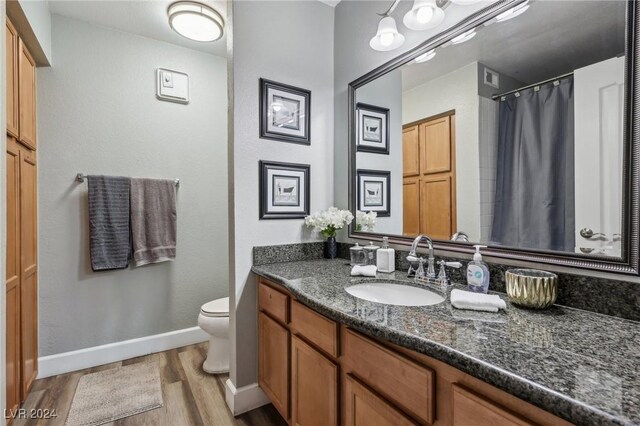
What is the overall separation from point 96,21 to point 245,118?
1649 mm

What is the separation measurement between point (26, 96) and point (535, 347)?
2822mm

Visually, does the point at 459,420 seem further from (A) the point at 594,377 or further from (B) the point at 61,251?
(B) the point at 61,251

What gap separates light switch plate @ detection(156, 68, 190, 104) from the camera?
2.53 m

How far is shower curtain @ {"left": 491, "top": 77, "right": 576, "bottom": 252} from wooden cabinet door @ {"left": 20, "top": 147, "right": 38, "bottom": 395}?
256 cm

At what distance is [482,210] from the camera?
1.28 metres

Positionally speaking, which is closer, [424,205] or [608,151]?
[608,151]

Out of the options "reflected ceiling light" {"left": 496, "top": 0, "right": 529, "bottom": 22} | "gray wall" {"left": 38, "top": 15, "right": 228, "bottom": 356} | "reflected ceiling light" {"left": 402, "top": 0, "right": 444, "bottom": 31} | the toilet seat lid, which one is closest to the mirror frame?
"reflected ceiling light" {"left": 496, "top": 0, "right": 529, "bottom": 22}

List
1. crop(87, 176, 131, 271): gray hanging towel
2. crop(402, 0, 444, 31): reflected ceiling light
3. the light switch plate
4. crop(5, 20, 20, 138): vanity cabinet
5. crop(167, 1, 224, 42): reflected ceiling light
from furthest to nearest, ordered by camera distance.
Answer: the light switch plate < crop(87, 176, 131, 271): gray hanging towel < crop(167, 1, 224, 42): reflected ceiling light < crop(5, 20, 20, 138): vanity cabinet < crop(402, 0, 444, 31): reflected ceiling light

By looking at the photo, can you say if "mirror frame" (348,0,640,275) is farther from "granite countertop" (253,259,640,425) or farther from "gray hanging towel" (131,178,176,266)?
"gray hanging towel" (131,178,176,266)

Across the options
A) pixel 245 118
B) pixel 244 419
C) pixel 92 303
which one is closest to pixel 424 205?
pixel 245 118

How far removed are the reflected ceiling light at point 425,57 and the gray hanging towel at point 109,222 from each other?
2.29m

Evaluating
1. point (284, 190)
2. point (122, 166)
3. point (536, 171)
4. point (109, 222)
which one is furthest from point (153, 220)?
point (536, 171)

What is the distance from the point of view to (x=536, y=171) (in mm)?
1094

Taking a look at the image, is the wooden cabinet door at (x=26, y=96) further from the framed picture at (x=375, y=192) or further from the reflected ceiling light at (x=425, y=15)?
the reflected ceiling light at (x=425, y=15)
